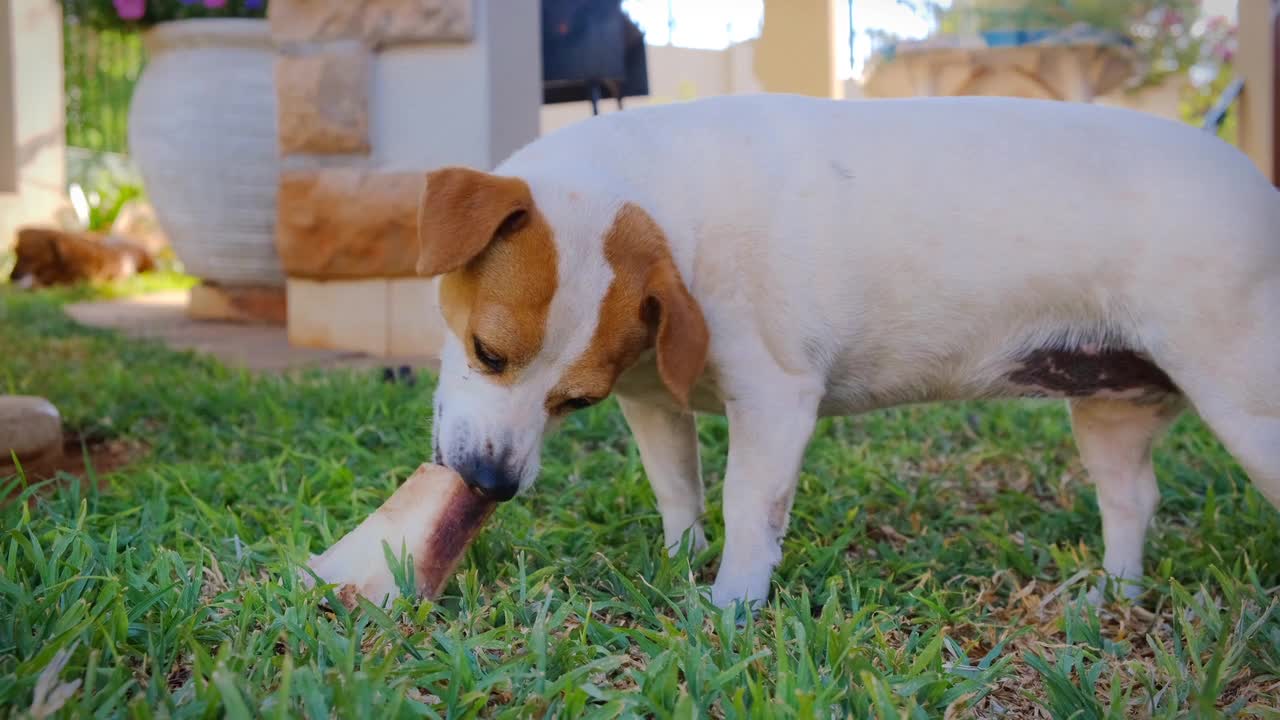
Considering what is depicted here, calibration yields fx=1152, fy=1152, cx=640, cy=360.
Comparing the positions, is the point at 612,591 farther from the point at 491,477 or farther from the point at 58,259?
the point at 58,259

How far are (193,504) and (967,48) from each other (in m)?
5.94

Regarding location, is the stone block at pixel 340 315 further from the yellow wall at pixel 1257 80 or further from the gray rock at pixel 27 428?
the yellow wall at pixel 1257 80

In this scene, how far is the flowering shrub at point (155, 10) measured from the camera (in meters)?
6.41

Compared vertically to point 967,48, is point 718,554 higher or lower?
lower

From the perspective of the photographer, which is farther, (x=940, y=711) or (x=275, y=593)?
(x=275, y=593)

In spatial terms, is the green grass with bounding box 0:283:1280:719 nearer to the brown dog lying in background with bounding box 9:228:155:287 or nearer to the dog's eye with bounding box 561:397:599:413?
the dog's eye with bounding box 561:397:599:413

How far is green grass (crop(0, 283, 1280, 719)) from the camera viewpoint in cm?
158

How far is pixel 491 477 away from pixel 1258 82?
474 centimetres

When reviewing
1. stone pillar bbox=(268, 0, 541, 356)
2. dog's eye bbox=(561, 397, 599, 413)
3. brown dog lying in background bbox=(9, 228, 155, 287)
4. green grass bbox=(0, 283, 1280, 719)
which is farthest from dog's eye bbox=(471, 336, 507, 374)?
brown dog lying in background bbox=(9, 228, 155, 287)

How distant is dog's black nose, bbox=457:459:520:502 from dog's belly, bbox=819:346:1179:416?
671 millimetres

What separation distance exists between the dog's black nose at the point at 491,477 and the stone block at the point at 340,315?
3.22m

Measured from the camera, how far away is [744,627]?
1.99 metres

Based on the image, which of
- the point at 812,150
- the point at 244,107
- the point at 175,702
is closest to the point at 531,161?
the point at 812,150

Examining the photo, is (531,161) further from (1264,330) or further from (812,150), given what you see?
(1264,330)
